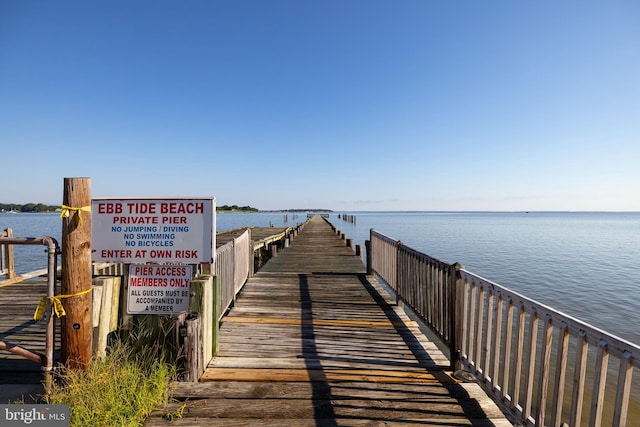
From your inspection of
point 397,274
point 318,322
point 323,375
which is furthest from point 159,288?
→ point 397,274

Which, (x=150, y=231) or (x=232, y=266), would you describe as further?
(x=232, y=266)

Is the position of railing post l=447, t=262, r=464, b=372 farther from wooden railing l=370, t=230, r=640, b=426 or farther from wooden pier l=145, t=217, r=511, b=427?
wooden pier l=145, t=217, r=511, b=427

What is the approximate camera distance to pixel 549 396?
640 cm

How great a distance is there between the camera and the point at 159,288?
3723 millimetres

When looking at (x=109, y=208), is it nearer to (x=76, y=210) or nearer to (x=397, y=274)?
(x=76, y=210)

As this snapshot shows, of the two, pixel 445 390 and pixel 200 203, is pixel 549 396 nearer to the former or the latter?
pixel 445 390

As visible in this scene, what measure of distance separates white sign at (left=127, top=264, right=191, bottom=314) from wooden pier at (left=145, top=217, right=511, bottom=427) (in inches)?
35.8

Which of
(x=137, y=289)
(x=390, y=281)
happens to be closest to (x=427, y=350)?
(x=390, y=281)

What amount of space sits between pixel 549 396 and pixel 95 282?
842 cm

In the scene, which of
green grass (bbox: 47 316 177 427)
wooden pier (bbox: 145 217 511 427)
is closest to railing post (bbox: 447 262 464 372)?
wooden pier (bbox: 145 217 511 427)

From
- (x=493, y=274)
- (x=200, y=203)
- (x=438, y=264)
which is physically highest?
(x=200, y=203)

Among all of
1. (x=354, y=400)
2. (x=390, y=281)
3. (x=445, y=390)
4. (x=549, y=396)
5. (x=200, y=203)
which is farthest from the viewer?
(x=390, y=281)

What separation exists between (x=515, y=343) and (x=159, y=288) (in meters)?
3.88

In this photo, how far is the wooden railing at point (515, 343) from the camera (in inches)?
80.8
